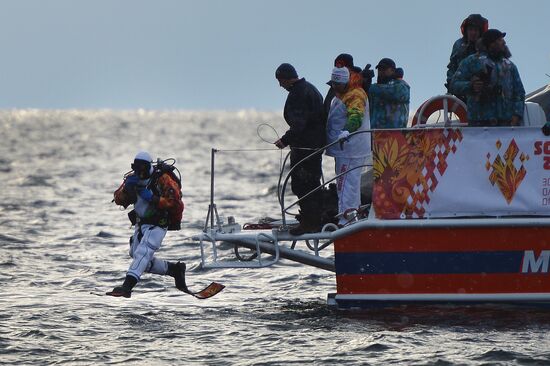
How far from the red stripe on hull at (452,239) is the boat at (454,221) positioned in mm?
10

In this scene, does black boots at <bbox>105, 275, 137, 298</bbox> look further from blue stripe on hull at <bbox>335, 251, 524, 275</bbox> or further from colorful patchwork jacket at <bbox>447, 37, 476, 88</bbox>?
colorful patchwork jacket at <bbox>447, 37, 476, 88</bbox>

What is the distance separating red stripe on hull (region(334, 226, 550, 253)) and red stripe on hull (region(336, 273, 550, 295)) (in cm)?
30

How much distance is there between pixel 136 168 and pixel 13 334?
2.17m

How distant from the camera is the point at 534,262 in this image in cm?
1233

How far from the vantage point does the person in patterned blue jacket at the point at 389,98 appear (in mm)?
13242

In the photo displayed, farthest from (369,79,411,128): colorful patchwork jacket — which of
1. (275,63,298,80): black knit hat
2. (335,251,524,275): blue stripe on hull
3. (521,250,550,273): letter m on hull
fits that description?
(521,250,550,273): letter m on hull

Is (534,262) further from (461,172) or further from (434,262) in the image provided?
(461,172)

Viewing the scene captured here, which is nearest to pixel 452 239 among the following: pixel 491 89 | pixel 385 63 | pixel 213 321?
pixel 491 89

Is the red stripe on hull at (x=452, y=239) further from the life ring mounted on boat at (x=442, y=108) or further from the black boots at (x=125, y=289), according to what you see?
the black boots at (x=125, y=289)

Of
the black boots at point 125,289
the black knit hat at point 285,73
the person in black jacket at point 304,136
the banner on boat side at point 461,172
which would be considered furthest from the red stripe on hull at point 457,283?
the black boots at point 125,289

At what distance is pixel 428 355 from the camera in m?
11.2

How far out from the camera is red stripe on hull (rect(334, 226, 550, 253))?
12.3 m

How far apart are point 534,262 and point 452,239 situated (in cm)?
86

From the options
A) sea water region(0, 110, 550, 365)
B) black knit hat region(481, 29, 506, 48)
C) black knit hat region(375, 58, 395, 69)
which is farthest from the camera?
black knit hat region(375, 58, 395, 69)
